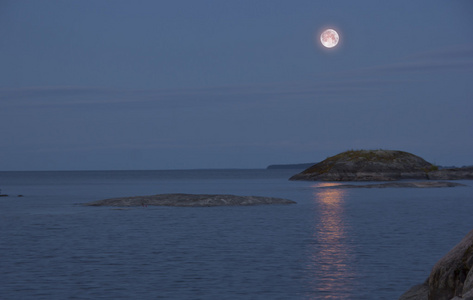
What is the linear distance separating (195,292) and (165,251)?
10.7 metres

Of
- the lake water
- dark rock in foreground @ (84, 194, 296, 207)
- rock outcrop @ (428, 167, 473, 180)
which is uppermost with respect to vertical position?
rock outcrop @ (428, 167, 473, 180)

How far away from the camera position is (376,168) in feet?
510

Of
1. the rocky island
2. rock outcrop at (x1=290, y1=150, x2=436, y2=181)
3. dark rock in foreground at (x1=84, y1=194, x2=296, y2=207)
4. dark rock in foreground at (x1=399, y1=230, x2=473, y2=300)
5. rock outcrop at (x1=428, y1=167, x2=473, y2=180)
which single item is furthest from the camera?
rock outcrop at (x1=428, y1=167, x2=473, y2=180)

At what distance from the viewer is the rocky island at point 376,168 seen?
15625 centimetres

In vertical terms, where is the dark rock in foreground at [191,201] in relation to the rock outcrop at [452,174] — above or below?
below

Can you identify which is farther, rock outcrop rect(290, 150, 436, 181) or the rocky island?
the rocky island

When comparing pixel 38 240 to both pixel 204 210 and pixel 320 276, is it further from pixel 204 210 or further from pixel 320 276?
pixel 204 210

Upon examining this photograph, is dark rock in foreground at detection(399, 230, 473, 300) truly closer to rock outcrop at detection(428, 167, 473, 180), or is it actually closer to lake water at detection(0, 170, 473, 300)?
lake water at detection(0, 170, 473, 300)

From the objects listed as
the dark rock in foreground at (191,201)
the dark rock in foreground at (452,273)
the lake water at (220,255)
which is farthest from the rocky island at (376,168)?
the dark rock in foreground at (452,273)

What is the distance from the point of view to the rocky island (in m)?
156

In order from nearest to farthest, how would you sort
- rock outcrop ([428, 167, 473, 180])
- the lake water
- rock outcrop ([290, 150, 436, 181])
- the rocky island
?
the lake water → rock outcrop ([290, 150, 436, 181]) → the rocky island → rock outcrop ([428, 167, 473, 180])

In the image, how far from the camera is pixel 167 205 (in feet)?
220

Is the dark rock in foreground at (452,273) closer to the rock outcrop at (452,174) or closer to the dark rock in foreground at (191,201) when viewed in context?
the dark rock in foreground at (191,201)

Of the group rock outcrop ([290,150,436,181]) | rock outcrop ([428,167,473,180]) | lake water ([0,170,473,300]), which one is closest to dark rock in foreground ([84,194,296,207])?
lake water ([0,170,473,300])
